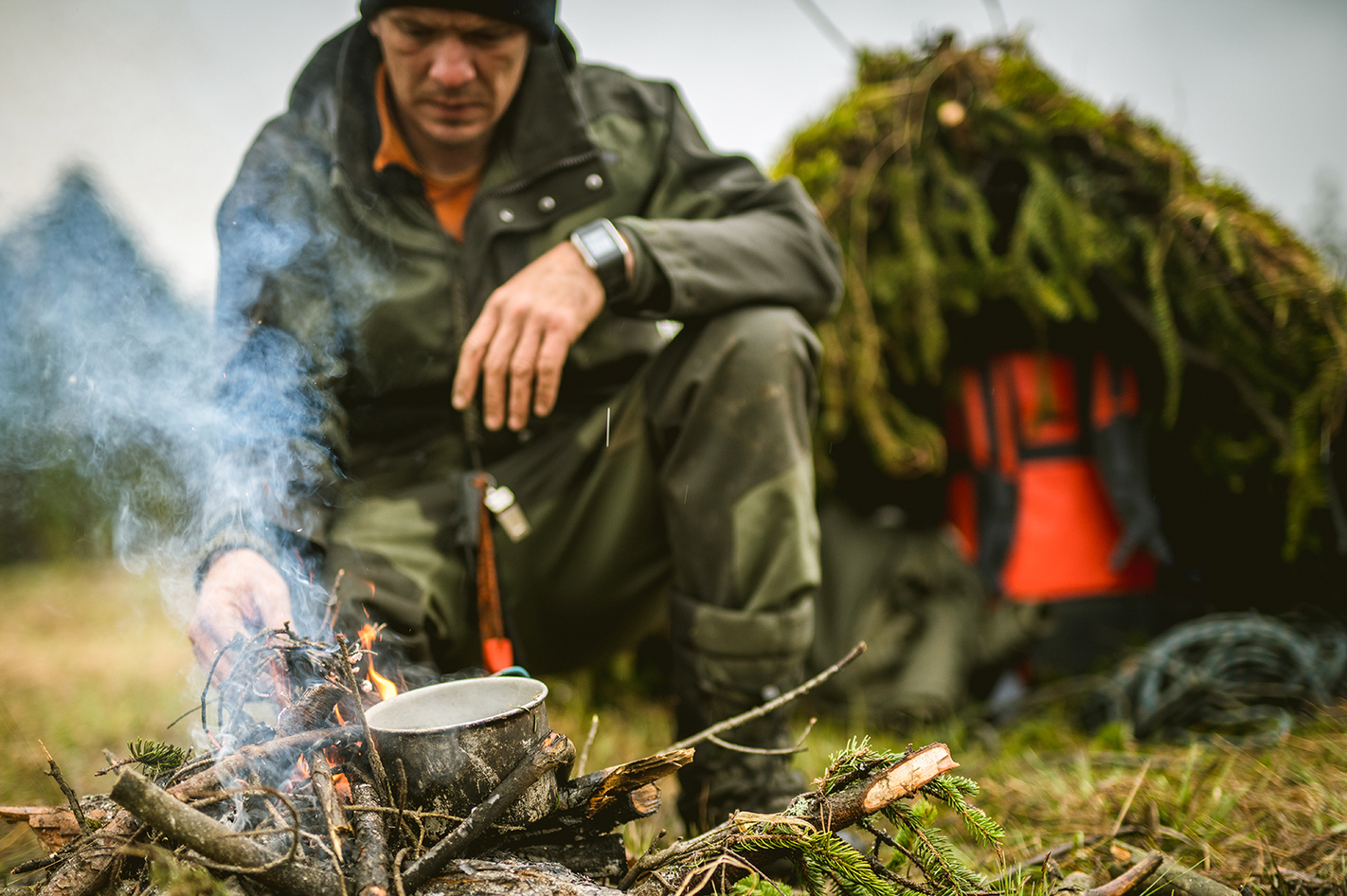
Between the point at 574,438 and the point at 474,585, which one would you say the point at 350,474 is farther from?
the point at 574,438

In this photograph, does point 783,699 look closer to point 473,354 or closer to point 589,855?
point 589,855

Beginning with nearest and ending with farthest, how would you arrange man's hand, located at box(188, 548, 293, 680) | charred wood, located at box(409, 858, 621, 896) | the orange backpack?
1. charred wood, located at box(409, 858, 621, 896)
2. man's hand, located at box(188, 548, 293, 680)
3. the orange backpack

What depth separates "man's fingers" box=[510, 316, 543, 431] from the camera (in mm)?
1769

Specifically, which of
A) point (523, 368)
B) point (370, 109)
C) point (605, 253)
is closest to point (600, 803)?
point (523, 368)

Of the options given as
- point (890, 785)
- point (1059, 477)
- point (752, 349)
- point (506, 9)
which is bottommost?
point (1059, 477)

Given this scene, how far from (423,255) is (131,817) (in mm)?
1594

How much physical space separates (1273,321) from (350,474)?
133 inches

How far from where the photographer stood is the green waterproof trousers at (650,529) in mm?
1825

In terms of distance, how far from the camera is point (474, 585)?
2088 millimetres

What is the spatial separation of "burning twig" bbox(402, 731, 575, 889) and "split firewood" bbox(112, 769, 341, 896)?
0.32ft

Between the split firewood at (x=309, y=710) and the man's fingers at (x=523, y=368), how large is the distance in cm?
80

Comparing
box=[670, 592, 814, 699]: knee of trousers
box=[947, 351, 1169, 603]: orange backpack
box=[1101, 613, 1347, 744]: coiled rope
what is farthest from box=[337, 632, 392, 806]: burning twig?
box=[947, 351, 1169, 603]: orange backpack

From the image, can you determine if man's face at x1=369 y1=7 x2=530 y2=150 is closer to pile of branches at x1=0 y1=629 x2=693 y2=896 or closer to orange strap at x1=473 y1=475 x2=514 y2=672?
orange strap at x1=473 y1=475 x2=514 y2=672

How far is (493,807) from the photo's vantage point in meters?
1.01
